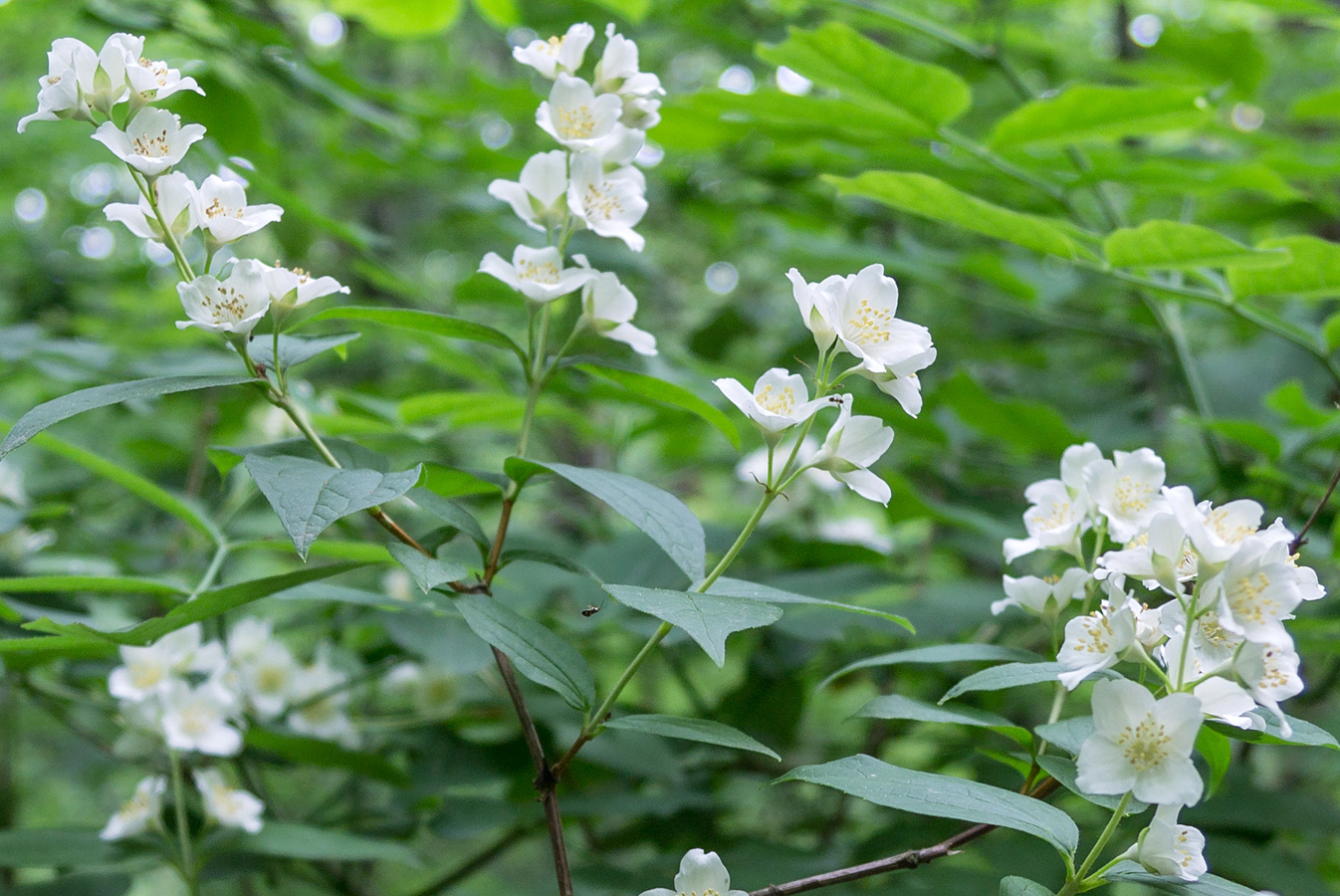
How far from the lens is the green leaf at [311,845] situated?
1.46m

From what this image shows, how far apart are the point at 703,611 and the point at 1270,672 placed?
48 cm

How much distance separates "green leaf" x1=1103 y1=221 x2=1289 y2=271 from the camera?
1275mm

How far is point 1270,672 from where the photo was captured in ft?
2.81

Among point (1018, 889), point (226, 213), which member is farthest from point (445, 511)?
point (1018, 889)

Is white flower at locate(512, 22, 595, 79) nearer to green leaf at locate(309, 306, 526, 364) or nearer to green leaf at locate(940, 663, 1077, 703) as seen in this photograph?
green leaf at locate(309, 306, 526, 364)

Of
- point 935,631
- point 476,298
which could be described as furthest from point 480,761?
point 476,298

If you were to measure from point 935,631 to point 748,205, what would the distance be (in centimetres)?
170

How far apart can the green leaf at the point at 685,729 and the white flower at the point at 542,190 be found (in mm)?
559

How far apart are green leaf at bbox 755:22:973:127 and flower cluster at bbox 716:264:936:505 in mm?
764

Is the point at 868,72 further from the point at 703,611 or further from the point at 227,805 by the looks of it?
the point at 227,805

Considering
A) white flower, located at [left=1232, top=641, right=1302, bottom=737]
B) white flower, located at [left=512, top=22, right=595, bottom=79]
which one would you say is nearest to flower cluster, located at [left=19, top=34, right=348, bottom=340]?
white flower, located at [left=512, top=22, right=595, bottom=79]

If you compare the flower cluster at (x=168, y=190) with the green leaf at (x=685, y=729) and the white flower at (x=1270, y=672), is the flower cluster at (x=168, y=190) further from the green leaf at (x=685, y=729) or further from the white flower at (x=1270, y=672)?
the white flower at (x=1270, y=672)

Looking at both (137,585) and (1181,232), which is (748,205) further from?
(137,585)

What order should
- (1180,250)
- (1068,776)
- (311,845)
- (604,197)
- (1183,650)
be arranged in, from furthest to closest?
(311,845), (1180,250), (604,197), (1068,776), (1183,650)
